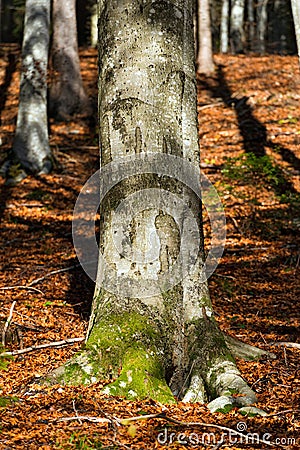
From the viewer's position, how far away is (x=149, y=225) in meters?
3.54

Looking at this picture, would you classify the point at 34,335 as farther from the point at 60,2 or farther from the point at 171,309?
the point at 60,2

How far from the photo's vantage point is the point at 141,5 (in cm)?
362

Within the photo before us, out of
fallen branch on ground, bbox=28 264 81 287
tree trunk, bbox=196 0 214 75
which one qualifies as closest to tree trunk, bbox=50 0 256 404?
fallen branch on ground, bbox=28 264 81 287

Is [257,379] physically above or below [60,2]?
below

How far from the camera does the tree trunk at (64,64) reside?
13.6 meters

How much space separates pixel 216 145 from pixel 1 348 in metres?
8.85

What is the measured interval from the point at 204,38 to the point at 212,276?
42.0 feet

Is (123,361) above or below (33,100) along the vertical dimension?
below

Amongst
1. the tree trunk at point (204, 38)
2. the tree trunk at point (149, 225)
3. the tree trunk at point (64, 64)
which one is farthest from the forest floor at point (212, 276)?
the tree trunk at point (204, 38)

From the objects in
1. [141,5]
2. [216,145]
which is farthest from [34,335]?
[216,145]

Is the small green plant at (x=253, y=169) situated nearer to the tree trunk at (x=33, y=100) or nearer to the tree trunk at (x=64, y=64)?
the tree trunk at (x=33, y=100)

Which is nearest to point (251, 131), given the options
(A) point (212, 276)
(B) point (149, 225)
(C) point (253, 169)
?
(C) point (253, 169)

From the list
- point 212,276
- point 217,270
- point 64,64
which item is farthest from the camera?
point 64,64

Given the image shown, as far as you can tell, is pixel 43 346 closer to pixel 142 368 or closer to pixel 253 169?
pixel 142 368
